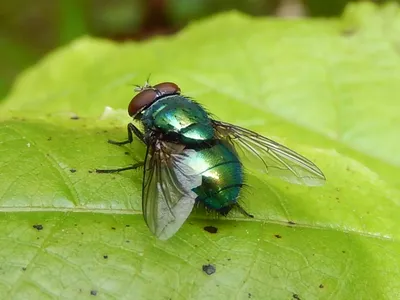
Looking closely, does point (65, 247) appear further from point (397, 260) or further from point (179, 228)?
point (397, 260)

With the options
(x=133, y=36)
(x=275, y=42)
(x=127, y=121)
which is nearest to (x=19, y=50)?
(x=133, y=36)

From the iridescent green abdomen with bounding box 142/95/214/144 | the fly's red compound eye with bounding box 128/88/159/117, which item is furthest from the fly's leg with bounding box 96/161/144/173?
the fly's red compound eye with bounding box 128/88/159/117

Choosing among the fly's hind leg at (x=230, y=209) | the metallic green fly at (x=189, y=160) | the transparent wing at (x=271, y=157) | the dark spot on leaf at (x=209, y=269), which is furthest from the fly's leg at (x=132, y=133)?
the dark spot on leaf at (x=209, y=269)

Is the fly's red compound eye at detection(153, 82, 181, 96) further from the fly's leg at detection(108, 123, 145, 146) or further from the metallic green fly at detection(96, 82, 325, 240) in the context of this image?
the fly's leg at detection(108, 123, 145, 146)

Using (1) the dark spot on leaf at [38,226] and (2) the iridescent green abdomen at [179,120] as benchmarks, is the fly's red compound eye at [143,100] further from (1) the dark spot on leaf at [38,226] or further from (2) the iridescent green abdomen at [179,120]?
(1) the dark spot on leaf at [38,226]

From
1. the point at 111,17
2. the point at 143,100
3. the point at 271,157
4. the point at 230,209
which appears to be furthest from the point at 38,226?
the point at 111,17

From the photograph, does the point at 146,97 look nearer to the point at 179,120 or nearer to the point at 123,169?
the point at 179,120
